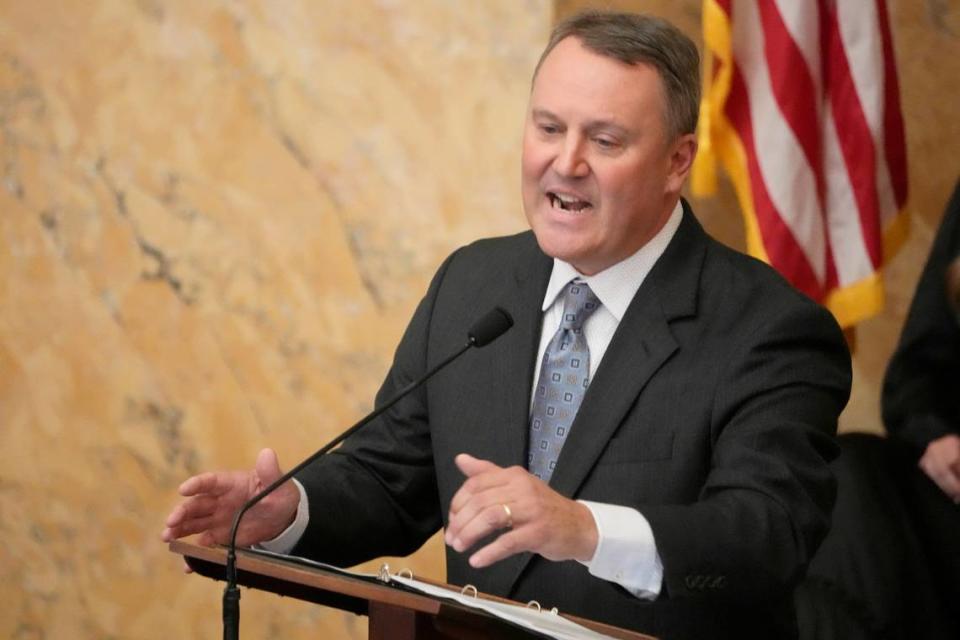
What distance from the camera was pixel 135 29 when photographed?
15.5 feet

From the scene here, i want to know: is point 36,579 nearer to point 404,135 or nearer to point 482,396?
point 404,135

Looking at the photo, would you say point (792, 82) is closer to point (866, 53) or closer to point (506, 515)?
point (866, 53)

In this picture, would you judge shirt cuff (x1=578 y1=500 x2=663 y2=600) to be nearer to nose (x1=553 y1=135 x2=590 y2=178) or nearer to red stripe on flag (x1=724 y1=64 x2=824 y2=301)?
nose (x1=553 y1=135 x2=590 y2=178)

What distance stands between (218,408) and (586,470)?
85.8 inches

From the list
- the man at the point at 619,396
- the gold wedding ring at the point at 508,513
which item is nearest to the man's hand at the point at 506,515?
the gold wedding ring at the point at 508,513

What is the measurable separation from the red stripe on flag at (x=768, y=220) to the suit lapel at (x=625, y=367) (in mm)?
1205

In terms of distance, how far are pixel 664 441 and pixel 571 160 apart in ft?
1.73

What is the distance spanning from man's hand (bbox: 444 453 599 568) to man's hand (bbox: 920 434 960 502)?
5.15ft

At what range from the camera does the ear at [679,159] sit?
9.85 ft

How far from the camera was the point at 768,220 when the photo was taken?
4.13 meters

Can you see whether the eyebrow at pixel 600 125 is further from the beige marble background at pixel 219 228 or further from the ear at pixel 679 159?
the beige marble background at pixel 219 228

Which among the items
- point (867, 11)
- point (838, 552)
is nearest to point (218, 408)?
point (838, 552)

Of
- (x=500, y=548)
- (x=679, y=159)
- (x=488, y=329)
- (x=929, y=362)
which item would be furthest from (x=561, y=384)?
(x=929, y=362)

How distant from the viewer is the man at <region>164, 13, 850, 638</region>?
2.65m
